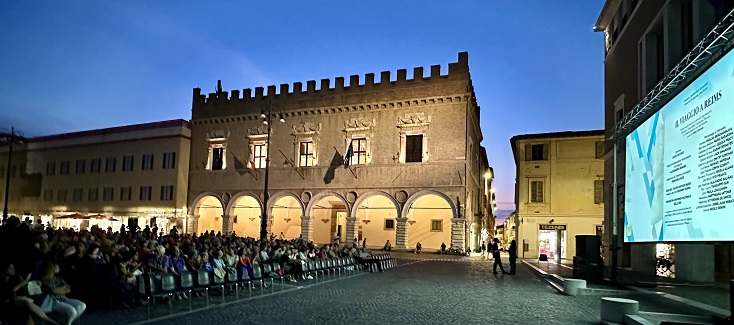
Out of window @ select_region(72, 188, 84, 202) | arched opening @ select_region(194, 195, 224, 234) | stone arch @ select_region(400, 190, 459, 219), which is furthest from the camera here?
window @ select_region(72, 188, 84, 202)

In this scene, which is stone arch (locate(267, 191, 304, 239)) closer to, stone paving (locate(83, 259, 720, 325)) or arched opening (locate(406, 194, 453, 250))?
arched opening (locate(406, 194, 453, 250))

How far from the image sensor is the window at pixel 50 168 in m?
43.8

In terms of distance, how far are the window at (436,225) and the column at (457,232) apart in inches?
136

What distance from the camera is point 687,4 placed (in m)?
16.4

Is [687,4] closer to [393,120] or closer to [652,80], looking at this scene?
[652,80]

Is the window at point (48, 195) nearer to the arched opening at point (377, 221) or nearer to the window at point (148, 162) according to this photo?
the window at point (148, 162)

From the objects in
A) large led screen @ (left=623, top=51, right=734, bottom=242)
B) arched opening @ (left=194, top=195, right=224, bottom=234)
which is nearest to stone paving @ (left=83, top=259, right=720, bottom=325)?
large led screen @ (left=623, top=51, right=734, bottom=242)

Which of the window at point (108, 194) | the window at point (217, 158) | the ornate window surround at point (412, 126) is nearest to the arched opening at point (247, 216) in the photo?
the window at point (217, 158)

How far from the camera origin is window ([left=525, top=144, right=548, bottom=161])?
3400 centimetres

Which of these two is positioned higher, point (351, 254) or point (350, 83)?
point (350, 83)

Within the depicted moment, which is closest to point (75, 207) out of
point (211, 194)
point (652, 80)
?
point (211, 194)

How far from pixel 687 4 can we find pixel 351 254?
1325 centimetres

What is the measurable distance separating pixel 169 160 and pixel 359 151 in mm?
14056

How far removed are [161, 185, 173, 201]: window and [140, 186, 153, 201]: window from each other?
3.74ft
